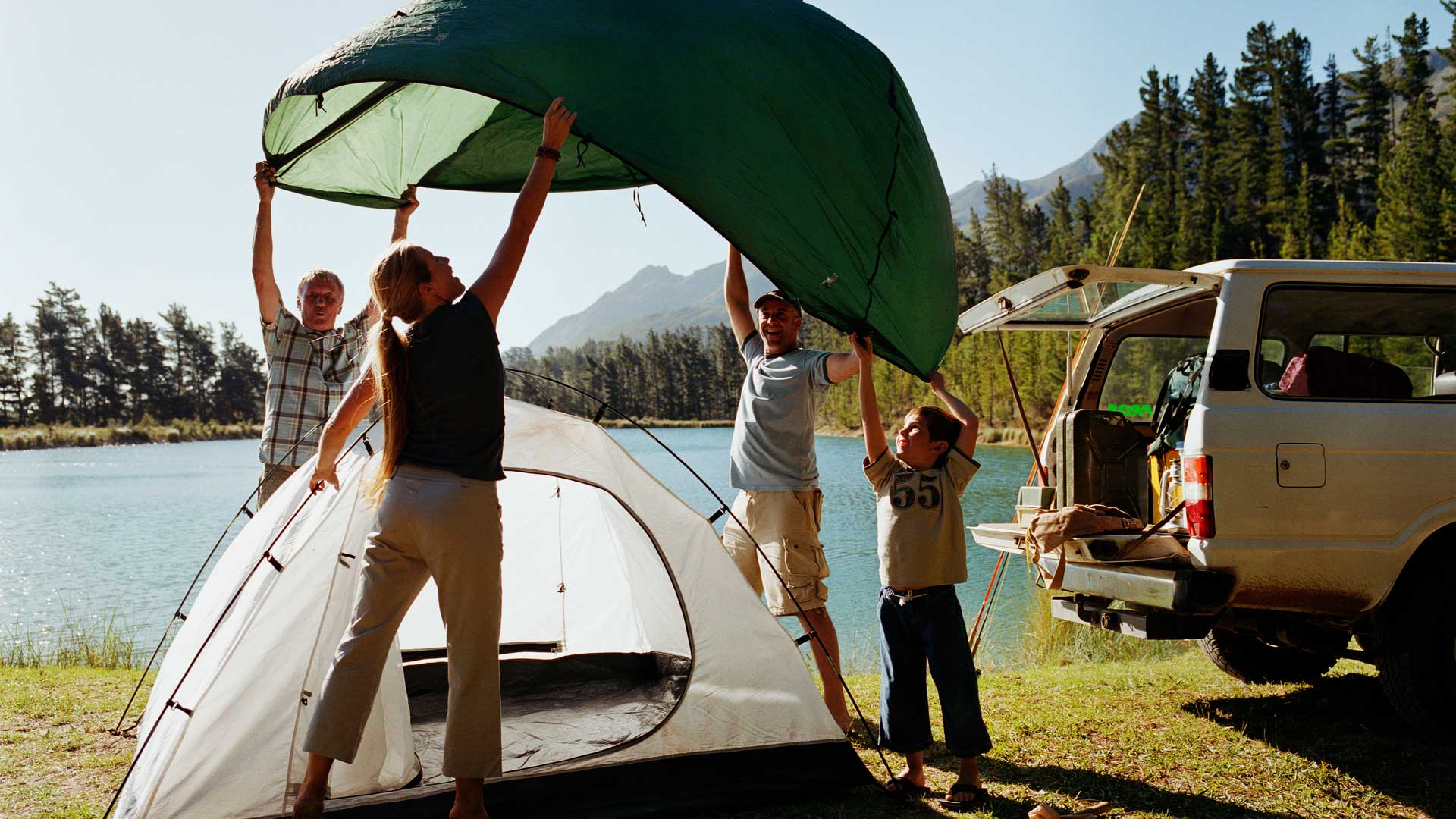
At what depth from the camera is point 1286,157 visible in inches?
2655

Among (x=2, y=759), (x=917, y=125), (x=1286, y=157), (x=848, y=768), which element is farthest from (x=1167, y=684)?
(x=1286, y=157)

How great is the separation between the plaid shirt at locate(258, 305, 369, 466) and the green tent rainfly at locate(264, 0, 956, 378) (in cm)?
123

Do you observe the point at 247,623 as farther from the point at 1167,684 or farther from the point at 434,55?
the point at 1167,684

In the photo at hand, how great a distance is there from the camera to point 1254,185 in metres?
65.8

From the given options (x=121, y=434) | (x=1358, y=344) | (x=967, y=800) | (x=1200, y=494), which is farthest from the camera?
(x=121, y=434)

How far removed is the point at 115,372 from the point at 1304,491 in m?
97.9

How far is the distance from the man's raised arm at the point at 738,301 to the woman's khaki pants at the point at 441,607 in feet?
6.40

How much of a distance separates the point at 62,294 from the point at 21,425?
1106 centimetres

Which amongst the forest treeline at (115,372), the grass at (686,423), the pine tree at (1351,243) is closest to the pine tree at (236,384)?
the forest treeline at (115,372)

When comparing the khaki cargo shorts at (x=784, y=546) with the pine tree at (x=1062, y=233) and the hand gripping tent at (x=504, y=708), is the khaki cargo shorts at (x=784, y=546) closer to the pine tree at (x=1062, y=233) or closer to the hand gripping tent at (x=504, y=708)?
the hand gripping tent at (x=504, y=708)

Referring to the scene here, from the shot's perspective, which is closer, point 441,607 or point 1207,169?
point 441,607

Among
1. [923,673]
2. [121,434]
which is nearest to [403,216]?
[923,673]

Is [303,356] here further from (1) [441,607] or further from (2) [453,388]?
(1) [441,607]

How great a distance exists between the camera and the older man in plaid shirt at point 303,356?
4.64m
